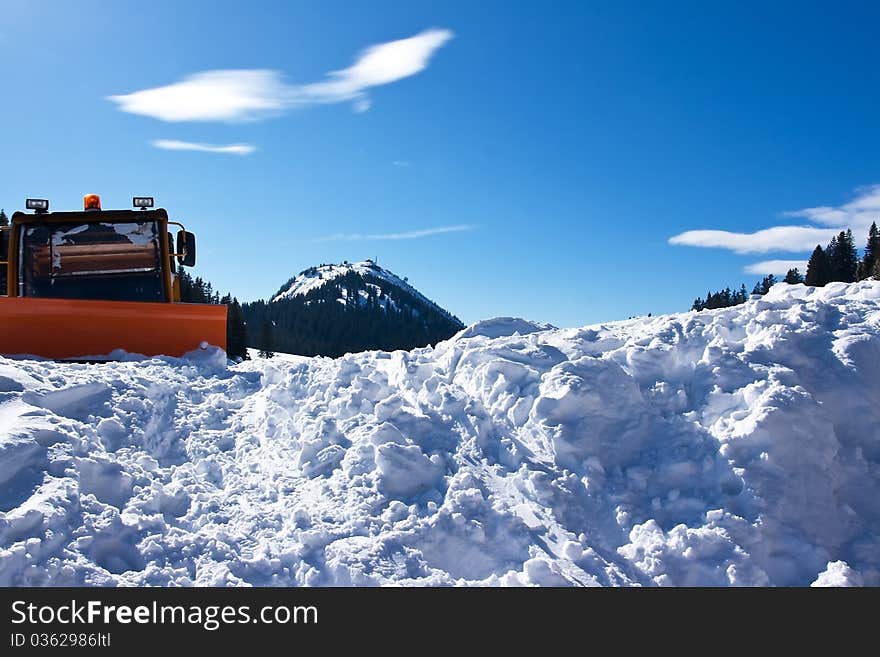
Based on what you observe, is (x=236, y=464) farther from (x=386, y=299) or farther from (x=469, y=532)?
(x=386, y=299)

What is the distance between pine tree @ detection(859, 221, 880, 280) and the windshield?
176 feet

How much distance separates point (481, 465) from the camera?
6.29 m

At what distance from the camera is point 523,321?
439 inches

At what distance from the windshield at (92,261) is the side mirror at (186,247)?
36 cm

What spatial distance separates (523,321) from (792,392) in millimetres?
5067

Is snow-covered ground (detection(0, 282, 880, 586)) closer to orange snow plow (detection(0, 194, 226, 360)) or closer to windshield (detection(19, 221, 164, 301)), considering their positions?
orange snow plow (detection(0, 194, 226, 360))

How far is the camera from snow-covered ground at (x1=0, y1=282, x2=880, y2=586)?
16.9 feet

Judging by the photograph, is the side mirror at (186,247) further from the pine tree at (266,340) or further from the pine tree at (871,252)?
the pine tree at (871,252)

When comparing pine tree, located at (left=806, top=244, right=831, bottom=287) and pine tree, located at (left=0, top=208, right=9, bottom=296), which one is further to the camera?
pine tree, located at (left=806, top=244, right=831, bottom=287)

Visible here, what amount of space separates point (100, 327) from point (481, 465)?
621cm

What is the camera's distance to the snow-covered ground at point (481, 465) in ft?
16.9

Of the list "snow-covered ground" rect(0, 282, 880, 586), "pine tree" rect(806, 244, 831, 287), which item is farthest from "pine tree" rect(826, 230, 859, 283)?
"snow-covered ground" rect(0, 282, 880, 586)

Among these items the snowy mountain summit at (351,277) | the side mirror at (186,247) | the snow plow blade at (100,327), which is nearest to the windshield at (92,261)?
the side mirror at (186,247)

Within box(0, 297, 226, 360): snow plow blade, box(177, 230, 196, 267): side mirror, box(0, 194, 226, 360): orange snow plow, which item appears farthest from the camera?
box(177, 230, 196, 267): side mirror
